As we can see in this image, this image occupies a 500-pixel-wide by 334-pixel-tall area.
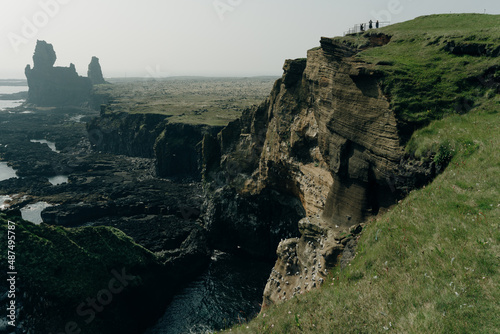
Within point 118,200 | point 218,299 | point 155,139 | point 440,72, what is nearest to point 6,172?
point 155,139

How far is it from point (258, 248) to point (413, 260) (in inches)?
1346

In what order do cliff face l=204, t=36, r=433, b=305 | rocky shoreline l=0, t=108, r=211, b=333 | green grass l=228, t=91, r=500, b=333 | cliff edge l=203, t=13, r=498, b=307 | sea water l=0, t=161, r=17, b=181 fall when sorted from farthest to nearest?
sea water l=0, t=161, r=17, b=181 < rocky shoreline l=0, t=108, r=211, b=333 < cliff face l=204, t=36, r=433, b=305 < cliff edge l=203, t=13, r=498, b=307 < green grass l=228, t=91, r=500, b=333

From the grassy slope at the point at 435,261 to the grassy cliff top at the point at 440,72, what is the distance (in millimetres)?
479

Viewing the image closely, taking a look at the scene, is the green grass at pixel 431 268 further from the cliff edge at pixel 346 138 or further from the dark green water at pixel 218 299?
the dark green water at pixel 218 299

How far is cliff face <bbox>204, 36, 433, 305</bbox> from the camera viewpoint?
851 inches

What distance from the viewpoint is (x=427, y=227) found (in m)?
13.6

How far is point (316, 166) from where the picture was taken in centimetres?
3388

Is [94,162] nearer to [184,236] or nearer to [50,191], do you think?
[50,191]

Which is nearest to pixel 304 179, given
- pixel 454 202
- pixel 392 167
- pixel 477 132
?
pixel 392 167

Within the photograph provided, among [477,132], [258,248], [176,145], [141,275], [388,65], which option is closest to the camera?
[477,132]

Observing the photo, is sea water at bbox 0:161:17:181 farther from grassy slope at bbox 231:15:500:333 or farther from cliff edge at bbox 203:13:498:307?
grassy slope at bbox 231:15:500:333

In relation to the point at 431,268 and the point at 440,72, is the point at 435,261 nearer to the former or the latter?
the point at 431,268

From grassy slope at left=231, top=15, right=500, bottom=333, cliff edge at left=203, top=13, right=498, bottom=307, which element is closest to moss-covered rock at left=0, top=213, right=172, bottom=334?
cliff edge at left=203, top=13, right=498, bottom=307

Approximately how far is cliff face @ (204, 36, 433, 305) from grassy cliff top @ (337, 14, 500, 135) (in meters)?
1.08
